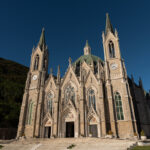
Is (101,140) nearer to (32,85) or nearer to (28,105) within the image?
(28,105)

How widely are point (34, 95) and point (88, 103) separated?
13.6 meters

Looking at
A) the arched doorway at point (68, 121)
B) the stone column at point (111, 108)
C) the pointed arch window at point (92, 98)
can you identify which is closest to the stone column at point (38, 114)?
the arched doorway at point (68, 121)

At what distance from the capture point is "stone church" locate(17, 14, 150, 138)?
2603 cm

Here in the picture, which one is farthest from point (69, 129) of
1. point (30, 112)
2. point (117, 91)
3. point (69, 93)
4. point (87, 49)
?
point (87, 49)

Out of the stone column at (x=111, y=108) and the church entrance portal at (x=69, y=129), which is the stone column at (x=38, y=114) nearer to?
the church entrance portal at (x=69, y=129)

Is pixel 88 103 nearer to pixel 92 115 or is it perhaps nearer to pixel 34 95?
pixel 92 115

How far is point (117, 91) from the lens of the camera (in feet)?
92.6

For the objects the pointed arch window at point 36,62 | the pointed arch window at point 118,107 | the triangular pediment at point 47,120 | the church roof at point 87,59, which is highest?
the church roof at point 87,59

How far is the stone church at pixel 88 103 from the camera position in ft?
85.4

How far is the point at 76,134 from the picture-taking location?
26.9 meters

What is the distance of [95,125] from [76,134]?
13.0 feet

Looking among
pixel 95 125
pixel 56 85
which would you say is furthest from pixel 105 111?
pixel 56 85

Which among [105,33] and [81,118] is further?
[105,33]

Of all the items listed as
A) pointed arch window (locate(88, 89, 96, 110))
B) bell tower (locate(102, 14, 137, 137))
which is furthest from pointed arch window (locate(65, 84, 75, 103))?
bell tower (locate(102, 14, 137, 137))
